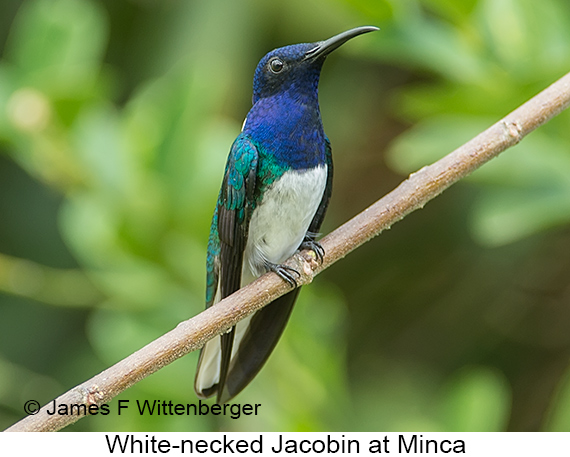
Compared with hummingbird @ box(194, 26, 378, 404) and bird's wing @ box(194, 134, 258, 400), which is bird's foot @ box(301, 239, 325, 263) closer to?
hummingbird @ box(194, 26, 378, 404)

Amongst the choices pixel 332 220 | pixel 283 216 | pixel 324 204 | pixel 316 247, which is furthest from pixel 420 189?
pixel 332 220

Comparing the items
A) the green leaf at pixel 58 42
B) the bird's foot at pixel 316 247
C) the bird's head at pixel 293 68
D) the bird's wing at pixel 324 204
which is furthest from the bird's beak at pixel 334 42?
the green leaf at pixel 58 42

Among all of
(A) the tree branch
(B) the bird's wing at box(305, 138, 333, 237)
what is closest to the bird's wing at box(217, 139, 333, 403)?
(B) the bird's wing at box(305, 138, 333, 237)

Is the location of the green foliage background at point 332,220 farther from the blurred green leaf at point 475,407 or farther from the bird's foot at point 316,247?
the bird's foot at point 316,247

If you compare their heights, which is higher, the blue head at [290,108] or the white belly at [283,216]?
the blue head at [290,108]

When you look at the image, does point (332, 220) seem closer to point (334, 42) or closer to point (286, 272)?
point (286, 272)

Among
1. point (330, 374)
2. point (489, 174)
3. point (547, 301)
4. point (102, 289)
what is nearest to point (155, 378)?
point (102, 289)
